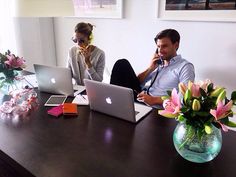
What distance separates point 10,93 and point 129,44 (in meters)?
1.38

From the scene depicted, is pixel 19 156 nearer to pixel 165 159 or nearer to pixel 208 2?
pixel 165 159

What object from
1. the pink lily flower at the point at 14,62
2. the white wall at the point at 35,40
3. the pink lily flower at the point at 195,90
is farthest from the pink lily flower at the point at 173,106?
the white wall at the point at 35,40

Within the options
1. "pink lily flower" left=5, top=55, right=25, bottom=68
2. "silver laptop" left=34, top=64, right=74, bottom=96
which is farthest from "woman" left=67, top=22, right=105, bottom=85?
"pink lily flower" left=5, top=55, right=25, bottom=68

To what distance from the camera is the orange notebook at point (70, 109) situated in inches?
51.9

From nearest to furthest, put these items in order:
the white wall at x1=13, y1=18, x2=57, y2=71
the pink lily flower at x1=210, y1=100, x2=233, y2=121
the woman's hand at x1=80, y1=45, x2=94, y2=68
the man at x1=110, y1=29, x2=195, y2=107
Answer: the pink lily flower at x1=210, y1=100, x2=233, y2=121 < the man at x1=110, y1=29, x2=195, y2=107 < the woman's hand at x1=80, y1=45, x2=94, y2=68 < the white wall at x1=13, y1=18, x2=57, y2=71

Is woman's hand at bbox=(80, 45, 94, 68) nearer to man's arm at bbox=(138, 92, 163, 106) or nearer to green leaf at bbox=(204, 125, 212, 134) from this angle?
man's arm at bbox=(138, 92, 163, 106)

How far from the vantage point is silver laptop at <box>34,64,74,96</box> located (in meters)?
1.53

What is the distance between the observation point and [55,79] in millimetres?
1577

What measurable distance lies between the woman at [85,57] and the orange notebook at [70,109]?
0.64 meters

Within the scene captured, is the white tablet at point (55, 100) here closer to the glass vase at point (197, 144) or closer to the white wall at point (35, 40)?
the glass vase at point (197, 144)

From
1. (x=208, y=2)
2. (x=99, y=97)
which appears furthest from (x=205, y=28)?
(x=99, y=97)

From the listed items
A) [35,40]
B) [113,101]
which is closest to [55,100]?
[113,101]

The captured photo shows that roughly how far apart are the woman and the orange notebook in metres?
0.64

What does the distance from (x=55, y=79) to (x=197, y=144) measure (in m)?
1.05
